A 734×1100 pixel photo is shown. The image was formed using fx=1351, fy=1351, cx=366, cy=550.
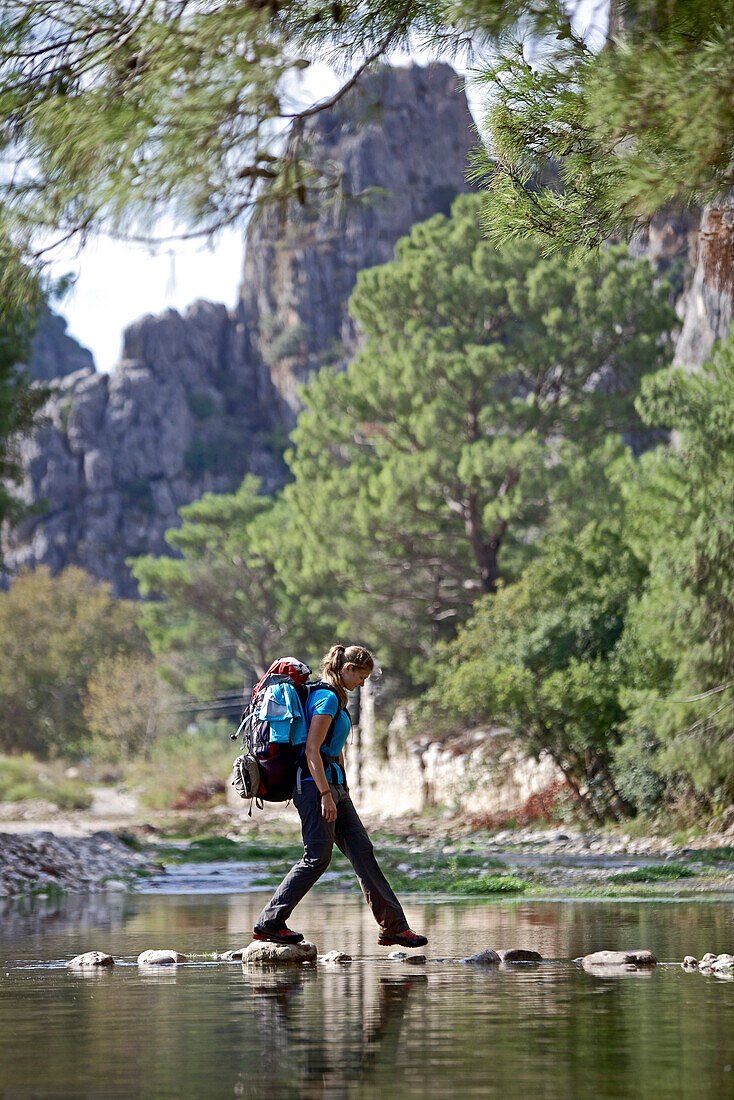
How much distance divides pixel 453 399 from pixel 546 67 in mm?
29320

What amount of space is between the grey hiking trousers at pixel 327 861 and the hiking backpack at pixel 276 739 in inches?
5.4

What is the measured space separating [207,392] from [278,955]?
105034 mm

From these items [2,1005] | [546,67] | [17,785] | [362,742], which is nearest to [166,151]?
[546,67]

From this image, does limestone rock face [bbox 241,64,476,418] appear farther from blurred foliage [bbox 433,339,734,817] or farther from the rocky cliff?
blurred foliage [bbox 433,339,734,817]

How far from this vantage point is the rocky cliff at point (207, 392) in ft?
336

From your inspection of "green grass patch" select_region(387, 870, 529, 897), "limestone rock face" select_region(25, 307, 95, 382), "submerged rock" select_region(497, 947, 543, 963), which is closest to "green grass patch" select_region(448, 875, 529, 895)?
"green grass patch" select_region(387, 870, 529, 897)

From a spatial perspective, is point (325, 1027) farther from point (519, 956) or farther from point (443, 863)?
point (443, 863)

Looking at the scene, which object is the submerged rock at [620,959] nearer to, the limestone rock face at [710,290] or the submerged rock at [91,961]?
the submerged rock at [91,961]

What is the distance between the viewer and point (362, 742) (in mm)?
38219

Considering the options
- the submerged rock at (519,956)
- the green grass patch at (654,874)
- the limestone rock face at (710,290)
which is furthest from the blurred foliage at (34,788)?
the submerged rock at (519,956)

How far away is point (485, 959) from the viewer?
7.23m

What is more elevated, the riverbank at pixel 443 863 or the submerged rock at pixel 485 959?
the riverbank at pixel 443 863

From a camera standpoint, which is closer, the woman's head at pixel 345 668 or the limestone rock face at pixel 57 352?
the woman's head at pixel 345 668

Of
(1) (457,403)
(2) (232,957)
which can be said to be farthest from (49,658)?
(2) (232,957)
